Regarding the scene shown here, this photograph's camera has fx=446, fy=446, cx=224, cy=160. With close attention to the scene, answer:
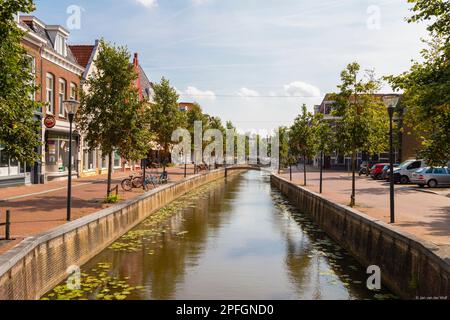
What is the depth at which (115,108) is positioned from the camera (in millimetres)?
19938

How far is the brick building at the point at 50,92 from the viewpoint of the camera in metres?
25.9

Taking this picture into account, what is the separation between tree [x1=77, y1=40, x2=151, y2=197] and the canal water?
376 centimetres

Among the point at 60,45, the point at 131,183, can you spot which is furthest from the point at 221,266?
the point at 60,45

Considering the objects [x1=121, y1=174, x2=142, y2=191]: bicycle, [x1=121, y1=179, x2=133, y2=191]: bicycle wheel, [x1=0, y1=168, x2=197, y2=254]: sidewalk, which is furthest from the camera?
[x1=121, y1=174, x2=142, y2=191]: bicycle

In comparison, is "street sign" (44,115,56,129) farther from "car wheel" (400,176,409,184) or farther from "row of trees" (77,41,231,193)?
"car wheel" (400,176,409,184)

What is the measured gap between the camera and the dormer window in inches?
1208

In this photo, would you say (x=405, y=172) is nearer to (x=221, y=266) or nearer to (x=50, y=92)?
(x=221, y=266)

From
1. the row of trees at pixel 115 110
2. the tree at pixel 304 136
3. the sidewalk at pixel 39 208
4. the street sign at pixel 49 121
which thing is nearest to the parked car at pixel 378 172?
the tree at pixel 304 136

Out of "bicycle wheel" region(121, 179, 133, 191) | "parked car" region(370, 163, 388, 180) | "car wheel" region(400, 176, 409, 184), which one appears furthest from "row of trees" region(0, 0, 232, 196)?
"car wheel" region(400, 176, 409, 184)

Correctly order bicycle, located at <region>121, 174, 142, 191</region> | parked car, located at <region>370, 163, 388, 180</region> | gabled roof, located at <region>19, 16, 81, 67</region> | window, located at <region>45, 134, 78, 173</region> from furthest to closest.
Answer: parked car, located at <region>370, 163, 388, 180</region> → window, located at <region>45, 134, 78, 173</region> → gabled roof, located at <region>19, 16, 81, 67</region> → bicycle, located at <region>121, 174, 142, 191</region>

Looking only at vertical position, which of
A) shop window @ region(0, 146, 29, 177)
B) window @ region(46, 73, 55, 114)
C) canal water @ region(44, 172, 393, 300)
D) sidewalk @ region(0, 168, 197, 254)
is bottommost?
canal water @ region(44, 172, 393, 300)

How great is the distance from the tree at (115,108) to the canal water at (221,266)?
376cm

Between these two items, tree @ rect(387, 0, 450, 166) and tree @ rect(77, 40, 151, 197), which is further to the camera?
tree @ rect(77, 40, 151, 197)
